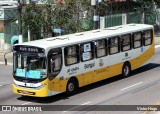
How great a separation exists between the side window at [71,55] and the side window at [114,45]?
2.75 meters

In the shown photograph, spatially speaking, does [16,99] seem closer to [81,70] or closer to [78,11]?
[81,70]

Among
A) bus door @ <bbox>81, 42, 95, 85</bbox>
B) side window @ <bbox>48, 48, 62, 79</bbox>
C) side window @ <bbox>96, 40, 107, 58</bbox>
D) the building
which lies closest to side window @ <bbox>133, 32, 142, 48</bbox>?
side window @ <bbox>96, 40, 107, 58</bbox>

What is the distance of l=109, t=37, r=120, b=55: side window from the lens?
21392mm

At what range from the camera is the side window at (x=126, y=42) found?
73.2 feet

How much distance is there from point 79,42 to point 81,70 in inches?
51.4

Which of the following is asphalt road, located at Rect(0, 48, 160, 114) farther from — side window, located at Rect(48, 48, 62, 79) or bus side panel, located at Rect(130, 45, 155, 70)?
side window, located at Rect(48, 48, 62, 79)

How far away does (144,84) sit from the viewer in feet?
67.4

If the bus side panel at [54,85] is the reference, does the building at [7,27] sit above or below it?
above

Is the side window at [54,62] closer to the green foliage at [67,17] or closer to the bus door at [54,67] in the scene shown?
the bus door at [54,67]

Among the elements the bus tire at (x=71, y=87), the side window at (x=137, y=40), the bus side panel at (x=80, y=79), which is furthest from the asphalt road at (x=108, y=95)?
the side window at (x=137, y=40)

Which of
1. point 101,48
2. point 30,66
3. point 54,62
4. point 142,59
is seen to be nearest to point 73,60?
point 54,62

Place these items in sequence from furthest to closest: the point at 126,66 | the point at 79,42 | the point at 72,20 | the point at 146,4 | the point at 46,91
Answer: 1. the point at 146,4
2. the point at 72,20
3. the point at 126,66
4. the point at 79,42
5. the point at 46,91

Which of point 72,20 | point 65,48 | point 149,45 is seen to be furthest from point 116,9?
point 65,48

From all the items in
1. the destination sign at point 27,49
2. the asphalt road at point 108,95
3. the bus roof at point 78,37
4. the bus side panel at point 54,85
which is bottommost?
the asphalt road at point 108,95
